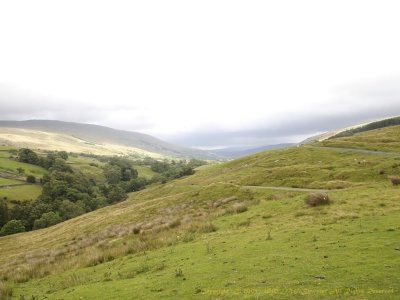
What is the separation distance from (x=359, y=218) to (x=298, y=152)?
2420 inches

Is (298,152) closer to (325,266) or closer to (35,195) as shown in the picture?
(325,266)

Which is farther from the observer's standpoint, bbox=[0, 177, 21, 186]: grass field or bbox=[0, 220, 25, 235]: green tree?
bbox=[0, 177, 21, 186]: grass field

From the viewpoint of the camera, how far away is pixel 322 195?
30.3 m

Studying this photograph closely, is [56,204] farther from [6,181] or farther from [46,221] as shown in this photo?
[6,181]

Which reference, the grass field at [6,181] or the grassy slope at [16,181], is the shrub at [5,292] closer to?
the grassy slope at [16,181]

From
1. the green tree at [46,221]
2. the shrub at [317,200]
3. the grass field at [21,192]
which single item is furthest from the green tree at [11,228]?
the shrub at [317,200]

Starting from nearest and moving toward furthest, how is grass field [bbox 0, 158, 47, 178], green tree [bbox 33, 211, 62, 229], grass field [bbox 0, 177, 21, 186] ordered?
1. green tree [bbox 33, 211, 62, 229]
2. grass field [bbox 0, 177, 21, 186]
3. grass field [bbox 0, 158, 47, 178]

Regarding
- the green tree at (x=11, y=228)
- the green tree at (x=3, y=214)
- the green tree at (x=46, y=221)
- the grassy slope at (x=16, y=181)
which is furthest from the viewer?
the grassy slope at (x=16, y=181)

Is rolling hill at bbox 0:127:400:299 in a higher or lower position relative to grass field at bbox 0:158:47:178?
higher

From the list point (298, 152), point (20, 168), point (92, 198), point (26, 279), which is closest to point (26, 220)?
point (92, 198)


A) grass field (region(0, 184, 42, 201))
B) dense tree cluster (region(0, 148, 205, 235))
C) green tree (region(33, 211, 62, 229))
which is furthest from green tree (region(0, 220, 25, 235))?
grass field (region(0, 184, 42, 201))

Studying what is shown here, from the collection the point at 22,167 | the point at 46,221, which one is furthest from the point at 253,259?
the point at 22,167

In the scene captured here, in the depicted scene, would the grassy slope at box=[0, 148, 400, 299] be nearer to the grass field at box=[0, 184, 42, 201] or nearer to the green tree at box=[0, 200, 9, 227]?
the green tree at box=[0, 200, 9, 227]

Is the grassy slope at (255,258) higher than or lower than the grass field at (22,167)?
higher
